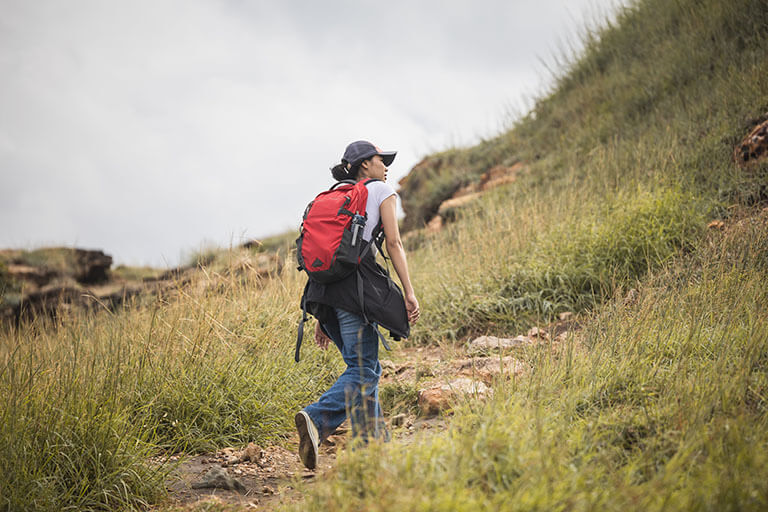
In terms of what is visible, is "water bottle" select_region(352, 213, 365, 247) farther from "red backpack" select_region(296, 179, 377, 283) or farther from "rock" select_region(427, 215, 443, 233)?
"rock" select_region(427, 215, 443, 233)

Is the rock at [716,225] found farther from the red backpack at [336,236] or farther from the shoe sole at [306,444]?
the shoe sole at [306,444]

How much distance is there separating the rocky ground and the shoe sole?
9 centimetres

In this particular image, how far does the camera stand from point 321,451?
3.67 metres

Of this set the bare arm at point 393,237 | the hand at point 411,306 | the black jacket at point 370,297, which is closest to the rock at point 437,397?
the hand at point 411,306

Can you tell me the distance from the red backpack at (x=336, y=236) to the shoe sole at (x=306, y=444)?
80 centimetres

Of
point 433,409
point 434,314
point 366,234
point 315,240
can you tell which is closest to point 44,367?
point 315,240

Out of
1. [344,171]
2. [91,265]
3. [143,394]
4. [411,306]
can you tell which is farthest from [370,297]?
[91,265]

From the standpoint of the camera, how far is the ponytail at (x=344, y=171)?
313 centimetres

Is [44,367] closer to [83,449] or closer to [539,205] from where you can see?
[83,449]

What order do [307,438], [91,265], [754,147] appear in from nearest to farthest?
[307,438], [754,147], [91,265]

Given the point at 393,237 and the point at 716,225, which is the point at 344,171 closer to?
the point at 393,237

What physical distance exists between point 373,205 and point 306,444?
142cm

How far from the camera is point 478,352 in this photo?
4934 millimetres

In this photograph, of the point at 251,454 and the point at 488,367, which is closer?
the point at 251,454
